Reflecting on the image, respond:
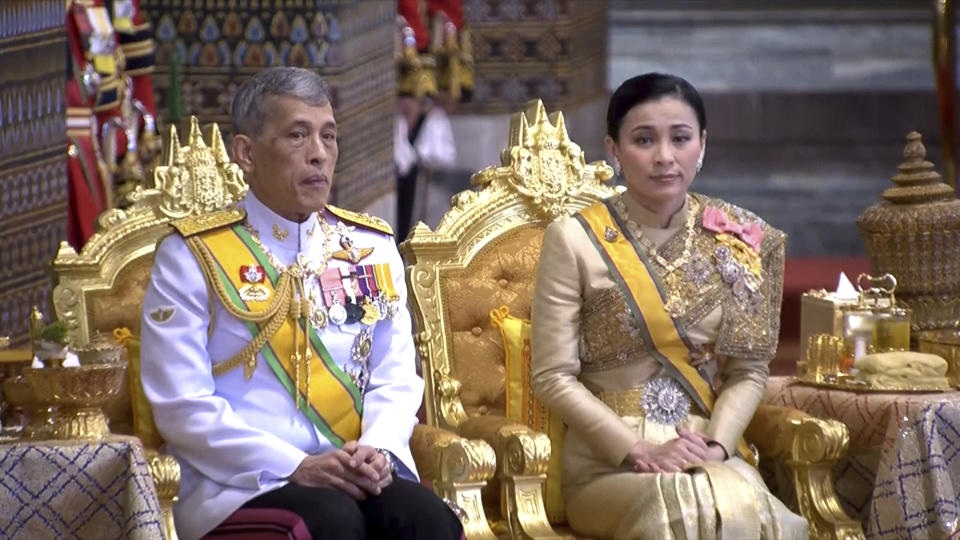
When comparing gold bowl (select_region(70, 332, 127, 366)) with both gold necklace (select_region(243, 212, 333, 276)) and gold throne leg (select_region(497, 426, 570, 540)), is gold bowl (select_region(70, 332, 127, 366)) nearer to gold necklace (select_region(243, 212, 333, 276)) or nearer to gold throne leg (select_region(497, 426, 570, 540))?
gold necklace (select_region(243, 212, 333, 276))

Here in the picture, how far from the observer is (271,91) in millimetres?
4426

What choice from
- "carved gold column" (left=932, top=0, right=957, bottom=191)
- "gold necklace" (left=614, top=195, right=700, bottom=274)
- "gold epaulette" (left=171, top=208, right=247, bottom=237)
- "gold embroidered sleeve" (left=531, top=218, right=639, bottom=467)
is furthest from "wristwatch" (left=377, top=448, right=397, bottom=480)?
"carved gold column" (left=932, top=0, right=957, bottom=191)

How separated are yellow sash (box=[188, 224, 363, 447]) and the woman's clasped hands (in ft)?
2.01

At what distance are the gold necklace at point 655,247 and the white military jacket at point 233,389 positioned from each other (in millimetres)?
584

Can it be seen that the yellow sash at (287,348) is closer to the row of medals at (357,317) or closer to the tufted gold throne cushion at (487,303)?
the row of medals at (357,317)

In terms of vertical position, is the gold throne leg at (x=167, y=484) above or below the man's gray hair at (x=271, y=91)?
below

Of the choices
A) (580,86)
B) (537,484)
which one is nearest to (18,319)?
(537,484)

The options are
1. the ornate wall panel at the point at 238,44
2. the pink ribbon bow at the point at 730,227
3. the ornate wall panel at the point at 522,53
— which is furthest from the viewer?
the ornate wall panel at the point at 522,53

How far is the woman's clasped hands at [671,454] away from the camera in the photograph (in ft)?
14.9

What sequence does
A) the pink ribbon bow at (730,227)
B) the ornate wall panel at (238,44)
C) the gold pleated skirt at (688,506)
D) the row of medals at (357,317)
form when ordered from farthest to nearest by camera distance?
the ornate wall panel at (238,44)
the pink ribbon bow at (730,227)
the row of medals at (357,317)
the gold pleated skirt at (688,506)

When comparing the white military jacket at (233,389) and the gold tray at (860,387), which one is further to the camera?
the gold tray at (860,387)

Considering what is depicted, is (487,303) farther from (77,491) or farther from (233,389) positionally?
(77,491)

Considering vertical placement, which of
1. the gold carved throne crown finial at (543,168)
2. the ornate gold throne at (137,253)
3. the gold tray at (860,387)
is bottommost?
the gold tray at (860,387)

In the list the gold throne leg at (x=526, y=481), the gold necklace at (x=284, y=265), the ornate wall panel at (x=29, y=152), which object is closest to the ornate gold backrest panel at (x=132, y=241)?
the gold necklace at (x=284, y=265)
